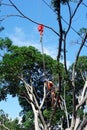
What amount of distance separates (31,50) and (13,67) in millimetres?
7525

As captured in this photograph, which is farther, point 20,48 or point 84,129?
point 20,48

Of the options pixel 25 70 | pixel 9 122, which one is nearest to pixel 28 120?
pixel 9 122

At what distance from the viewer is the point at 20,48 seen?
2633 centimetres

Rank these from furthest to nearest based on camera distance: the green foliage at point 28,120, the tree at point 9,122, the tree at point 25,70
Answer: the tree at point 9,122 < the green foliage at point 28,120 < the tree at point 25,70

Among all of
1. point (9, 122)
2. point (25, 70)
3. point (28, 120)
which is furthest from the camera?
point (9, 122)

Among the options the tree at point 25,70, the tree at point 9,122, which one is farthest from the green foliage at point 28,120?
the tree at point 25,70

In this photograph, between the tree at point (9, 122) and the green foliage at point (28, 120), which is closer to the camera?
the green foliage at point (28, 120)

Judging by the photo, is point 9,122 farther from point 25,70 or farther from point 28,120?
point 25,70

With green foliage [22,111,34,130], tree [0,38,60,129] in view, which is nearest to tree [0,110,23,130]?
green foliage [22,111,34,130]

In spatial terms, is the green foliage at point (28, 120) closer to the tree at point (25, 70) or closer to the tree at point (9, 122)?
the tree at point (9, 122)

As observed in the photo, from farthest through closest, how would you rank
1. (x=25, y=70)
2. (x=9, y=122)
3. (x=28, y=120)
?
(x=9, y=122) → (x=28, y=120) → (x=25, y=70)

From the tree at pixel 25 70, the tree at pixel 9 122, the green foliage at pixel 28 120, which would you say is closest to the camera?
the tree at pixel 25 70

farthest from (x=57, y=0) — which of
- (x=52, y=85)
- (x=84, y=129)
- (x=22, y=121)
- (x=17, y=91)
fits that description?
(x=22, y=121)

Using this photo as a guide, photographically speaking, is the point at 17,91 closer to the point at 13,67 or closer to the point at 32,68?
the point at 32,68
